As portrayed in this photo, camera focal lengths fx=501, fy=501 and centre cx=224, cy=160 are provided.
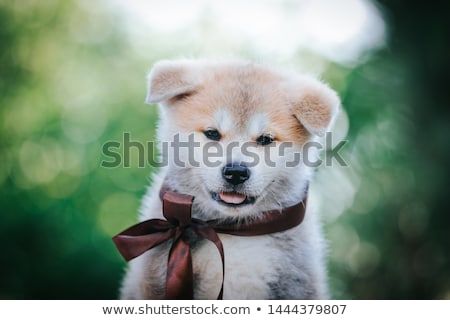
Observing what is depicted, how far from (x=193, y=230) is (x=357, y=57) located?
752mm

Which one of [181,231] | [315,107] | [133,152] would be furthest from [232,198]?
[133,152]

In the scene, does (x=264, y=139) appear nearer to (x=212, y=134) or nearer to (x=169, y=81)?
(x=212, y=134)

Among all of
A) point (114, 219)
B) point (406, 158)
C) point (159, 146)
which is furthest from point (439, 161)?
point (114, 219)

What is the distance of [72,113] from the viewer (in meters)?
1.49

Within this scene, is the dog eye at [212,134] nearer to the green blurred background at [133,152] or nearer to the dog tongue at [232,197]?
the dog tongue at [232,197]

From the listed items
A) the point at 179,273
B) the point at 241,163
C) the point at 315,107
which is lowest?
the point at 179,273

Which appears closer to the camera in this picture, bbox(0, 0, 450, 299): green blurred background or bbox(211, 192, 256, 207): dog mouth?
bbox(211, 192, 256, 207): dog mouth

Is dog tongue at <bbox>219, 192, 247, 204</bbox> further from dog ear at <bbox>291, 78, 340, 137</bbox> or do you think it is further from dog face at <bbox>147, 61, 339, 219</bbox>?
dog ear at <bbox>291, 78, 340, 137</bbox>

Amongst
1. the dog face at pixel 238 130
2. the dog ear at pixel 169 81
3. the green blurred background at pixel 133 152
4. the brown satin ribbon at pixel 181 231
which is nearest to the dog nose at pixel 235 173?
the dog face at pixel 238 130

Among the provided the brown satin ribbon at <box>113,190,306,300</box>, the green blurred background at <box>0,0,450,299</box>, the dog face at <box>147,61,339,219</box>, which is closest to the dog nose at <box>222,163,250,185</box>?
the dog face at <box>147,61,339,219</box>

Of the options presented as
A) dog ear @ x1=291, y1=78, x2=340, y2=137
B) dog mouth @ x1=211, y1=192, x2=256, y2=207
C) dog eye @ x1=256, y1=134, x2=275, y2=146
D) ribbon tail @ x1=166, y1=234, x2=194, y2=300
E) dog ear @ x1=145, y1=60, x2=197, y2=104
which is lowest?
ribbon tail @ x1=166, y1=234, x2=194, y2=300

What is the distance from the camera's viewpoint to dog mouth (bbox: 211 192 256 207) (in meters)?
1.15

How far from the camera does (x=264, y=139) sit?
1159 mm

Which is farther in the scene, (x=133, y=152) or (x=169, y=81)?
(x=133, y=152)
